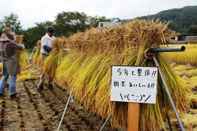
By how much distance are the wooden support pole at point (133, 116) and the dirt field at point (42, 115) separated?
1552mm

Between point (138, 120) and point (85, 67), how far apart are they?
207 centimetres

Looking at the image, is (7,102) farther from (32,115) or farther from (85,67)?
(85,67)

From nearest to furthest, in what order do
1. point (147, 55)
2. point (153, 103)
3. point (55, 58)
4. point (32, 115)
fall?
point (153, 103) → point (147, 55) → point (32, 115) → point (55, 58)

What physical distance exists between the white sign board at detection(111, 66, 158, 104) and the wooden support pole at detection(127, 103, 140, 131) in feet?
0.22

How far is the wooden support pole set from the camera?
465 centimetres

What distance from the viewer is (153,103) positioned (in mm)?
4512

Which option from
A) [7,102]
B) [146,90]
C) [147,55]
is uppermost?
[147,55]

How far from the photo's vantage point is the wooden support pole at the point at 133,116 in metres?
4.65

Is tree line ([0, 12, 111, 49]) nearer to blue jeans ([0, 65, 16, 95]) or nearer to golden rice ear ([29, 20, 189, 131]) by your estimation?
blue jeans ([0, 65, 16, 95])

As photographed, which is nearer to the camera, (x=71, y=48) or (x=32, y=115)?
(x=32, y=115)

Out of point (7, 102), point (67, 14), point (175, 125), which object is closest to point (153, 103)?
point (175, 125)

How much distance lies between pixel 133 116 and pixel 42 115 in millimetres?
3210

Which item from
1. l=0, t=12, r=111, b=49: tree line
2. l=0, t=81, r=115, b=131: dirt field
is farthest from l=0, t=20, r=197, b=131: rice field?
l=0, t=12, r=111, b=49: tree line

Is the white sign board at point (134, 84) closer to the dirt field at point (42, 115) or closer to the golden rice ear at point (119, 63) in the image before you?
the golden rice ear at point (119, 63)
